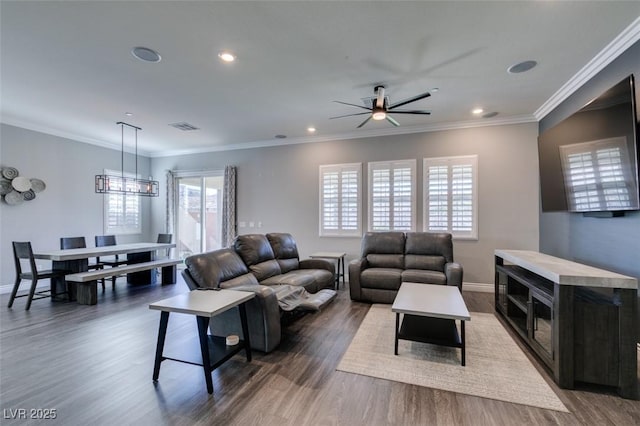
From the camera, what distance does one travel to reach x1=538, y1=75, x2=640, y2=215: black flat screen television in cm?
257

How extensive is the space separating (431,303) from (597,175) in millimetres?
2160

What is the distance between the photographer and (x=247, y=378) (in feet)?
8.06

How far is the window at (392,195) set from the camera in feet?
18.5

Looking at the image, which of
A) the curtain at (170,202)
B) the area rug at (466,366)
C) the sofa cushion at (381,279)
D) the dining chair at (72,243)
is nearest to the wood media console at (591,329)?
the area rug at (466,366)

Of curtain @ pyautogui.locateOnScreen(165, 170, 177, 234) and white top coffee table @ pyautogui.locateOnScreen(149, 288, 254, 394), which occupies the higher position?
curtain @ pyautogui.locateOnScreen(165, 170, 177, 234)

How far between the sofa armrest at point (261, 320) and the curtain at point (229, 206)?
4.11 m

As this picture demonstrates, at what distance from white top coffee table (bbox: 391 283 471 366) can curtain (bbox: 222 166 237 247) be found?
4.69 metres

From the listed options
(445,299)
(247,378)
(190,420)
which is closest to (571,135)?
(445,299)

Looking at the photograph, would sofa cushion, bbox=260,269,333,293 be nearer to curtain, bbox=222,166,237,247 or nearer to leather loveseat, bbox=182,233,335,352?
leather loveseat, bbox=182,233,335,352

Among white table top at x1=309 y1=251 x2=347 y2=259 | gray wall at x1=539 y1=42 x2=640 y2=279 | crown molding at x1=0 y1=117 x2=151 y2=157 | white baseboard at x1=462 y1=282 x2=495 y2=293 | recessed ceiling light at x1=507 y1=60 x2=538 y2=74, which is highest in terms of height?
recessed ceiling light at x1=507 y1=60 x2=538 y2=74

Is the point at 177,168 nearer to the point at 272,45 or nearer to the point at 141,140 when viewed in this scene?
the point at 141,140

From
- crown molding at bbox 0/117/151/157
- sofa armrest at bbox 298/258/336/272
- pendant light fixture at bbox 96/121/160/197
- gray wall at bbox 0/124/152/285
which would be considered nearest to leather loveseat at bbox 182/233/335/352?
sofa armrest at bbox 298/258/336/272

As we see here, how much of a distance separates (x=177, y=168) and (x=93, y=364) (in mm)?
5787

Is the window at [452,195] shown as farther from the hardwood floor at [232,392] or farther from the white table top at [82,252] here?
the white table top at [82,252]
